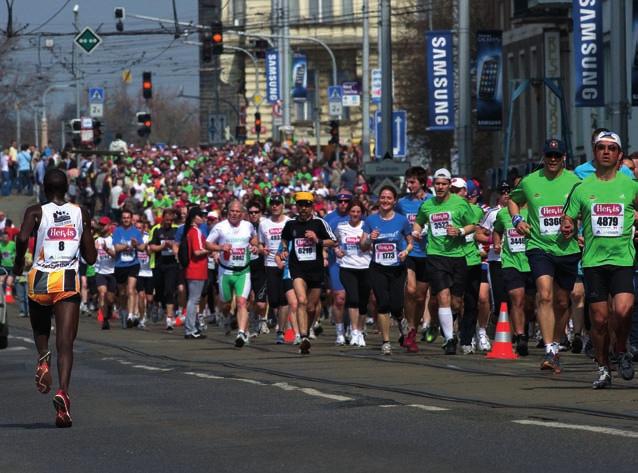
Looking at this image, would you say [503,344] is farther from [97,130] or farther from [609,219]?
[97,130]

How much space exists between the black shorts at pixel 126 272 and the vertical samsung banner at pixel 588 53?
766 centimetres

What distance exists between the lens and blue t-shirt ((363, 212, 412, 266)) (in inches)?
865

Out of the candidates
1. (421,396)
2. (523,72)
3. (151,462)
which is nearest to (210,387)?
(421,396)

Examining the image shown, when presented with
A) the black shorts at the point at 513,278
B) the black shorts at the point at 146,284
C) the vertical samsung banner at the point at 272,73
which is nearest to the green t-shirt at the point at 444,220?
the black shorts at the point at 513,278

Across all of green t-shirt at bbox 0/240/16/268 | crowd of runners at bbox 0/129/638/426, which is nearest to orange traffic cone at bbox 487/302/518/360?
crowd of runners at bbox 0/129/638/426

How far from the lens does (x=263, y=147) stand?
82.2 metres

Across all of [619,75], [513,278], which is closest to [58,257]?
[513,278]

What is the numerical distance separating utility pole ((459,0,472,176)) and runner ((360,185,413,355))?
13.8 meters

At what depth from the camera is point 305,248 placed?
2295 centimetres

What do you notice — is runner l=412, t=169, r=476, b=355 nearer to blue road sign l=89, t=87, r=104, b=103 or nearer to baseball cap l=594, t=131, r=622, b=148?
baseball cap l=594, t=131, r=622, b=148

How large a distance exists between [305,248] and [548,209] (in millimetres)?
5857

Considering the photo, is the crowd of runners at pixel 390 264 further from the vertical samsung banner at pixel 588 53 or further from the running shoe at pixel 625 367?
the vertical samsung banner at pixel 588 53

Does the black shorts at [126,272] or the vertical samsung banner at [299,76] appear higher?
the vertical samsung banner at [299,76]

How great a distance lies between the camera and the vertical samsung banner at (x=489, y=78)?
130ft
